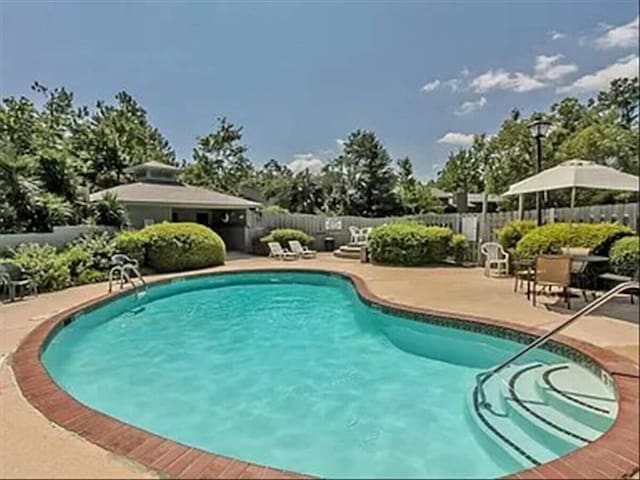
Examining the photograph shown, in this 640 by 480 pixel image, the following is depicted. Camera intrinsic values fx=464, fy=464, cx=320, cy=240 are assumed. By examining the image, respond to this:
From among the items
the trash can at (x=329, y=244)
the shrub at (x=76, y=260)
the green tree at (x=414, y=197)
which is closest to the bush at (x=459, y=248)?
the trash can at (x=329, y=244)

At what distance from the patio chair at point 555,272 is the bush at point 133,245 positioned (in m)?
11.8

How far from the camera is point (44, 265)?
11.7 metres

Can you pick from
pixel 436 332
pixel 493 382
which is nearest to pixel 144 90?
pixel 436 332

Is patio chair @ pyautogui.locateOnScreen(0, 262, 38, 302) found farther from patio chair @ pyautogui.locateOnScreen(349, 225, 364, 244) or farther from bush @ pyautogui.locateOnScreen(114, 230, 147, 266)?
patio chair @ pyautogui.locateOnScreen(349, 225, 364, 244)

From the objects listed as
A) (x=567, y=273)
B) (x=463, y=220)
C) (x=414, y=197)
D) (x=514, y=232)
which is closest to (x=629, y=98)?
(x=567, y=273)

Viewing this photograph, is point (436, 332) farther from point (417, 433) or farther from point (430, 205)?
point (430, 205)

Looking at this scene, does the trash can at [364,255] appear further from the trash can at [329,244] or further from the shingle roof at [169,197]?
the shingle roof at [169,197]

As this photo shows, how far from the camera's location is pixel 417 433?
4578 millimetres

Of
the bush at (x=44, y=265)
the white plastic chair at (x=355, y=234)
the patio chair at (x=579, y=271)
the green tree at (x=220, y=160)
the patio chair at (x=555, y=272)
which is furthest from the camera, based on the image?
the green tree at (x=220, y=160)

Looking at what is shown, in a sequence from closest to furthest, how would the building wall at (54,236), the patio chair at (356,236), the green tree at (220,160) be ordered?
the building wall at (54,236) < the patio chair at (356,236) < the green tree at (220,160)

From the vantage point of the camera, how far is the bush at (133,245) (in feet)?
48.6

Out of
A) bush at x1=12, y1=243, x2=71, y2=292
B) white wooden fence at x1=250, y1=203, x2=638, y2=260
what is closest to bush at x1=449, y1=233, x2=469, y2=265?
white wooden fence at x1=250, y1=203, x2=638, y2=260

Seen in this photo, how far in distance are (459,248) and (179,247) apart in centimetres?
960

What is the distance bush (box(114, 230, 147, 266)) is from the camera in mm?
14812
